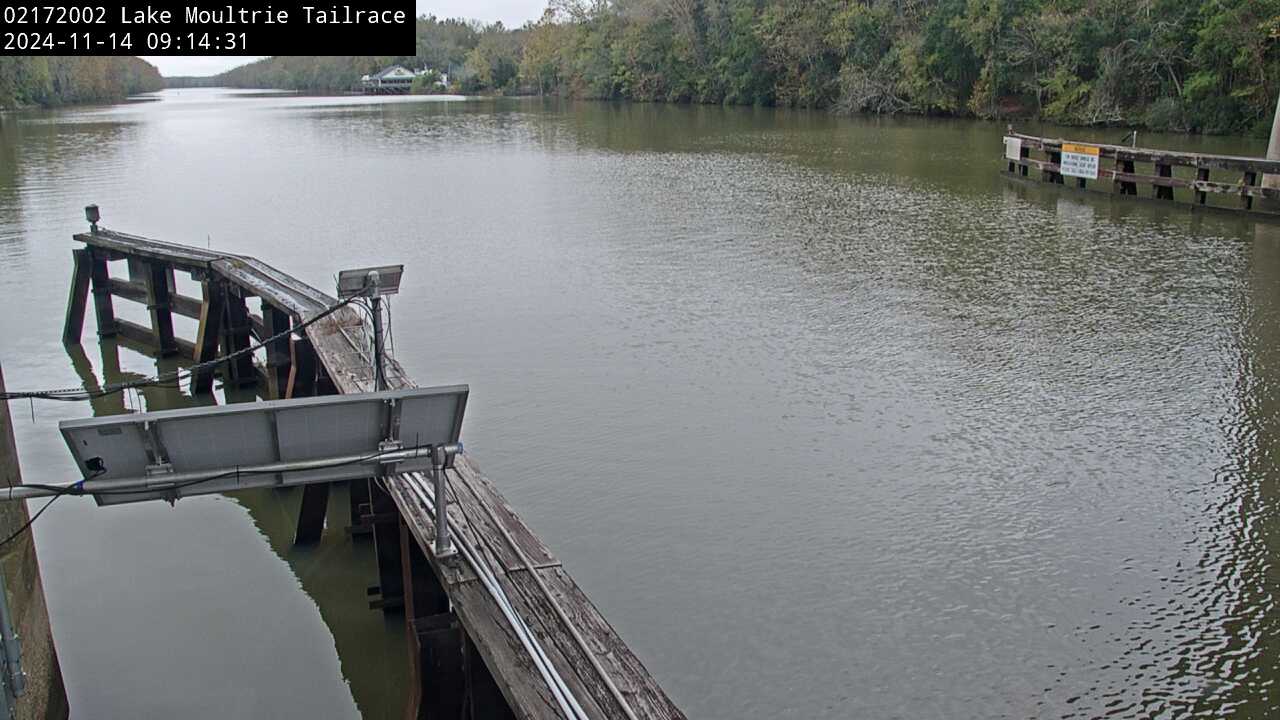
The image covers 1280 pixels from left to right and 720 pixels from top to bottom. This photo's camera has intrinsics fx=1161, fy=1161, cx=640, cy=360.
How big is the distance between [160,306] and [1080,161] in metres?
17.6

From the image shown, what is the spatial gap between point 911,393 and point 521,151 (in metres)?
27.9

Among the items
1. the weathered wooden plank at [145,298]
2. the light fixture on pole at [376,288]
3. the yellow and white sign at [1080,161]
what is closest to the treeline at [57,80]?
the weathered wooden plank at [145,298]

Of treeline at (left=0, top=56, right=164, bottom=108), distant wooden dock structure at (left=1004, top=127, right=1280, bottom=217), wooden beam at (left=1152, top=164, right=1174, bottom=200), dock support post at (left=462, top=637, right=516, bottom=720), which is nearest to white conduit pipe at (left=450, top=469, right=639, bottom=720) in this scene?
dock support post at (left=462, top=637, right=516, bottom=720)

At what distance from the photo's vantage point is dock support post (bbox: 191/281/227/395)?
1247 centimetres

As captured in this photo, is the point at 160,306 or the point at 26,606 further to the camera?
the point at 160,306

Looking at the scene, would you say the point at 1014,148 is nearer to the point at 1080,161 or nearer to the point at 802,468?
the point at 1080,161

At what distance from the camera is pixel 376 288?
687 cm

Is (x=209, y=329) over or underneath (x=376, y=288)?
underneath

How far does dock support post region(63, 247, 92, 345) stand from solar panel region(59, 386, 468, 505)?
403 inches

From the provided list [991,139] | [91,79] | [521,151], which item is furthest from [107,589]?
[91,79]

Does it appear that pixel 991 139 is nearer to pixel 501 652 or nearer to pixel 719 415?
pixel 719 415

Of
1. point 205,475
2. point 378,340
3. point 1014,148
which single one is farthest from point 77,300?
point 1014,148

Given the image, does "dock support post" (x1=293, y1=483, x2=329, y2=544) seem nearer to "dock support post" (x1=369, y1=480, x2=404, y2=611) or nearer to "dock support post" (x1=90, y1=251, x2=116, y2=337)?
"dock support post" (x1=369, y1=480, x2=404, y2=611)

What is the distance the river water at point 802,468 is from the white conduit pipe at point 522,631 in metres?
1.63
